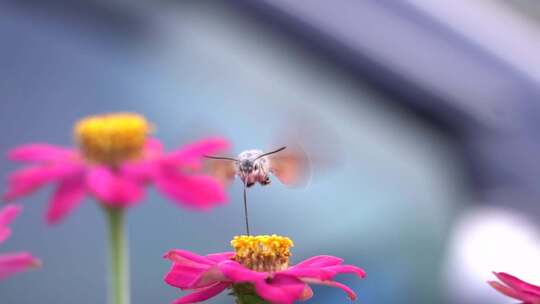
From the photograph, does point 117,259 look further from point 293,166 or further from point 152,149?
point 293,166

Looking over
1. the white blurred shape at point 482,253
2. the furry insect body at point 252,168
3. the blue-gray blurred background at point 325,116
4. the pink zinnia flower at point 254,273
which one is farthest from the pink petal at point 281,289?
the white blurred shape at point 482,253

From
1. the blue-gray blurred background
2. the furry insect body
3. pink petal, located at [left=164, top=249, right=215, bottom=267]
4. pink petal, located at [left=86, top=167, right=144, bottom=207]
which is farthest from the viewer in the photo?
the blue-gray blurred background

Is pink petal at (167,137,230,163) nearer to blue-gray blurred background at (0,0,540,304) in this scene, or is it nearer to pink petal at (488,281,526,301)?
pink petal at (488,281,526,301)

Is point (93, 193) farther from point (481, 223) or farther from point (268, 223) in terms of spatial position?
point (481, 223)

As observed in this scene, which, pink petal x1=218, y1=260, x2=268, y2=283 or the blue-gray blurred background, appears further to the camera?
the blue-gray blurred background

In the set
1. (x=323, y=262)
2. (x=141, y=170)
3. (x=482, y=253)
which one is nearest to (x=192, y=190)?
(x=141, y=170)

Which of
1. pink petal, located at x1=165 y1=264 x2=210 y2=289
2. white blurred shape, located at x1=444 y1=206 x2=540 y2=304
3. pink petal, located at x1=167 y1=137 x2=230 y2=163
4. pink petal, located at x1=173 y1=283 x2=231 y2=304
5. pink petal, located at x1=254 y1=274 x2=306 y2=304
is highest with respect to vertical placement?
white blurred shape, located at x1=444 y1=206 x2=540 y2=304

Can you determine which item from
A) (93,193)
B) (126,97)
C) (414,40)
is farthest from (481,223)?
(93,193)

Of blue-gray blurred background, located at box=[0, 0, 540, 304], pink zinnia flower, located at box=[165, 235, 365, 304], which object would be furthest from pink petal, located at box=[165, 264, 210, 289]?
blue-gray blurred background, located at box=[0, 0, 540, 304]
